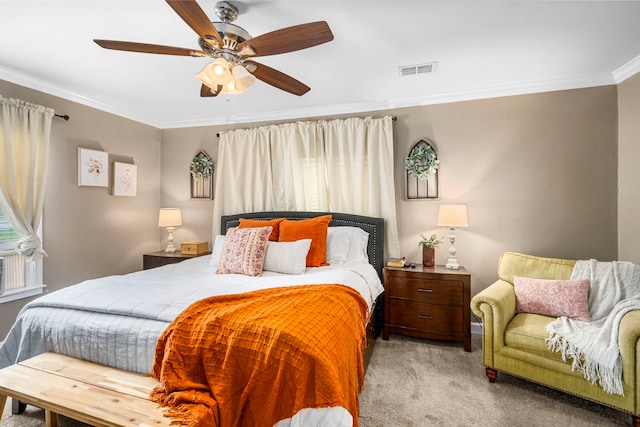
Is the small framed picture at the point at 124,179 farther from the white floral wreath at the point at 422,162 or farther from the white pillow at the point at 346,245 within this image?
the white floral wreath at the point at 422,162

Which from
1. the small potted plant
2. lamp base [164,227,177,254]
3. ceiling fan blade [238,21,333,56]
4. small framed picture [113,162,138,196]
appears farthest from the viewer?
lamp base [164,227,177,254]

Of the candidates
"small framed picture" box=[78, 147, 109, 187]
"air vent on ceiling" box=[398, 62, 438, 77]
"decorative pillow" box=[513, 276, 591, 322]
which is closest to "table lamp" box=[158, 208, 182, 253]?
"small framed picture" box=[78, 147, 109, 187]

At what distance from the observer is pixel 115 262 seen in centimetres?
382

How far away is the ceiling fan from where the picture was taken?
5.32 ft

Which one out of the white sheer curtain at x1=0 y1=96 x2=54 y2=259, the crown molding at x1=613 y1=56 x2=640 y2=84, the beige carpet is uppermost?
the crown molding at x1=613 y1=56 x2=640 y2=84

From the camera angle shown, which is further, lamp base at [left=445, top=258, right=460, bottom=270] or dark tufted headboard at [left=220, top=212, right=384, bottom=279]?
dark tufted headboard at [left=220, top=212, right=384, bottom=279]

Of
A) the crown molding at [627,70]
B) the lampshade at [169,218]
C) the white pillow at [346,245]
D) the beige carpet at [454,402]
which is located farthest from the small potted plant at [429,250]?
the lampshade at [169,218]

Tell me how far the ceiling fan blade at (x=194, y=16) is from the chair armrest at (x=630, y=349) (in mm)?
2880

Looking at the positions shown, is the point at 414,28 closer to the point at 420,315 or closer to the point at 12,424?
the point at 420,315

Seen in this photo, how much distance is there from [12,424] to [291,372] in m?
1.91

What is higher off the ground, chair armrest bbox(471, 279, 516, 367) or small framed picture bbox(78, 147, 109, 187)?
small framed picture bbox(78, 147, 109, 187)

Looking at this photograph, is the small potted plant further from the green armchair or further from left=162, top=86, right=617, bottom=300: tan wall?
the green armchair

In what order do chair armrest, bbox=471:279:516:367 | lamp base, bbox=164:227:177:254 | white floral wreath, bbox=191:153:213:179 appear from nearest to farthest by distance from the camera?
1. chair armrest, bbox=471:279:516:367
2. lamp base, bbox=164:227:177:254
3. white floral wreath, bbox=191:153:213:179

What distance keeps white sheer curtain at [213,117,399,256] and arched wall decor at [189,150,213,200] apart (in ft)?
0.73
